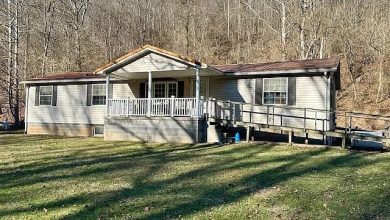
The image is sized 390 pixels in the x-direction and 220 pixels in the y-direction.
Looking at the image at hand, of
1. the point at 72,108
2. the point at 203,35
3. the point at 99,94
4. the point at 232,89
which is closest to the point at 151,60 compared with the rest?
the point at 232,89

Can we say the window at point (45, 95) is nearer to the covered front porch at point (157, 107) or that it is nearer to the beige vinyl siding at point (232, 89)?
the covered front porch at point (157, 107)

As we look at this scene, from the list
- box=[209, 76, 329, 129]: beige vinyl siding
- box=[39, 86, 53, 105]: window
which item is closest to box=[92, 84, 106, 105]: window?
box=[39, 86, 53, 105]: window

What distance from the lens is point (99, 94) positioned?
870 inches

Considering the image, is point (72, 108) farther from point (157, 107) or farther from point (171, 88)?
point (157, 107)

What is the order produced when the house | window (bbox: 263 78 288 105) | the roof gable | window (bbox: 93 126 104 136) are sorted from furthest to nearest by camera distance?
window (bbox: 93 126 104 136), window (bbox: 263 78 288 105), the roof gable, the house

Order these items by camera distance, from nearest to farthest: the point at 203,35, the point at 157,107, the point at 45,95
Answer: the point at 157,107 → the point at 45,95 → the point at 203,35

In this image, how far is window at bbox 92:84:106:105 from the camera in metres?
22.0

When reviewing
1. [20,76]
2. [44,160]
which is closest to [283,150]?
[44,160]

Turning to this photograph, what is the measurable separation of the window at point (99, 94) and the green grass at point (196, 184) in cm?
755

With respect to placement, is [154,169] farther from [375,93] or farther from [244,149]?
[375,93]

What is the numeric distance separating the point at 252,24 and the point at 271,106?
31.0m

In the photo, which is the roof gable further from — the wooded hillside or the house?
the wooded hillside

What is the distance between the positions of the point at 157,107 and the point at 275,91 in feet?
17.8

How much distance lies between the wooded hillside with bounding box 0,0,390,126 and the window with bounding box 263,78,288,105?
16.5 m
